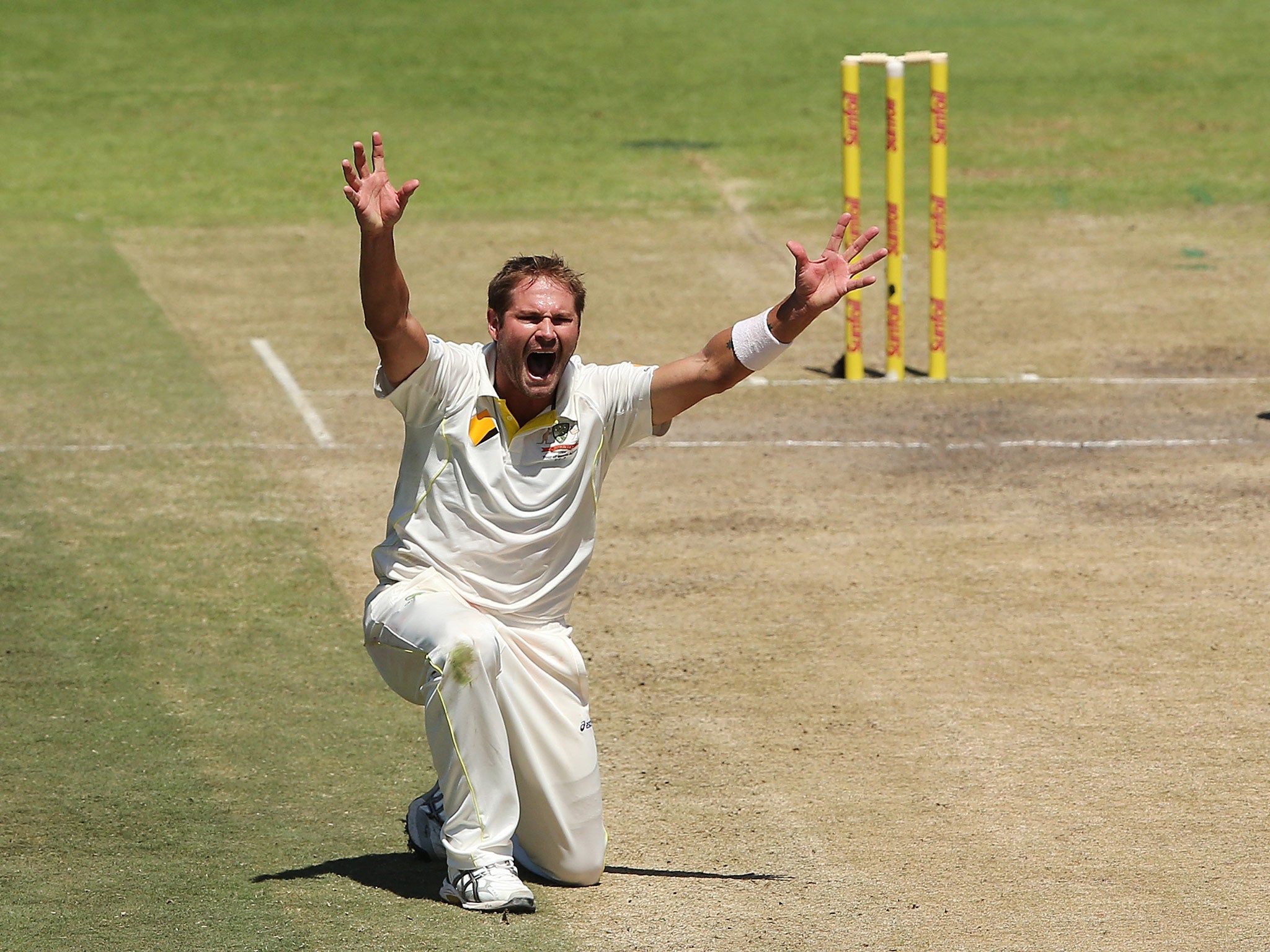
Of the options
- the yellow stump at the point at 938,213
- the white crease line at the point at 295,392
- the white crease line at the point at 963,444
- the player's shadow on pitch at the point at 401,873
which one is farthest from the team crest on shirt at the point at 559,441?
the yellow stump at the point at 938,213

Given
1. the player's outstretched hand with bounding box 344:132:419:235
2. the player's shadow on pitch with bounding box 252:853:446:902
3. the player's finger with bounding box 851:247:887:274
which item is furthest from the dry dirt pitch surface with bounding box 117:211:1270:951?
the player's outstretched hand with bounding box 344:132:419:235

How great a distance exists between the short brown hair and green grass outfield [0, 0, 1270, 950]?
6.19ft

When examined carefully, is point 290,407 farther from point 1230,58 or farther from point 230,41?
point 1230,58

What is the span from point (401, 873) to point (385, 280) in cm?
193

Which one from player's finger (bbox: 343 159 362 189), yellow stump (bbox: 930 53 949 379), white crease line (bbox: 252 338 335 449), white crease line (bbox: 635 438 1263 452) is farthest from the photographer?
yellow stump (bbox: 930 53 949 379)

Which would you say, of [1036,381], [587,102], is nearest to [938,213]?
[1036,381]

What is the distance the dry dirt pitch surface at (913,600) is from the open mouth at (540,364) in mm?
1661

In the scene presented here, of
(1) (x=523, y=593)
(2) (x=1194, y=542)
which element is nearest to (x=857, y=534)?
(2) (x=1194, y=542)

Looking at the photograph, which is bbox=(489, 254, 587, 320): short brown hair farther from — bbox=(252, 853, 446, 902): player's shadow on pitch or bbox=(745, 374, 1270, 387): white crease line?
bbox=(745, 374, 1270, 387): white crease line

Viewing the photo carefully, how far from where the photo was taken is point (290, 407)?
12.3 metres

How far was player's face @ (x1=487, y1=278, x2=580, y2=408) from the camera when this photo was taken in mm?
5918

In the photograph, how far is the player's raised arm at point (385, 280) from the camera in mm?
5648

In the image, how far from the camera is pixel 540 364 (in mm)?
5977

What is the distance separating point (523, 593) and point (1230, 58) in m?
20.5
